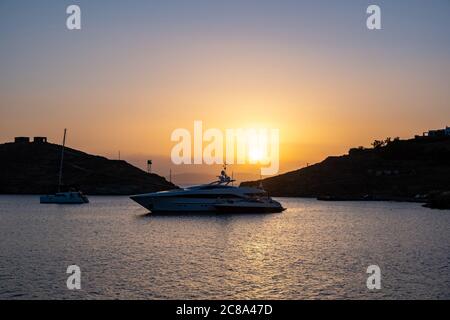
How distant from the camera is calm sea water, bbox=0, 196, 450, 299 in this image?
34.6 metres

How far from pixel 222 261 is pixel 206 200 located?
2217 inches

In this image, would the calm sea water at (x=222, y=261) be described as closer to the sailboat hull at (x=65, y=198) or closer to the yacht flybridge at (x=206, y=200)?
the yacht flybridge at (x=206, y=200)

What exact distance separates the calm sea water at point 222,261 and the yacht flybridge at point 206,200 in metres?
22.5

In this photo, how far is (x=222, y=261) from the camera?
155 feet

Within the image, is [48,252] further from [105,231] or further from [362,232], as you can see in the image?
[362,232]

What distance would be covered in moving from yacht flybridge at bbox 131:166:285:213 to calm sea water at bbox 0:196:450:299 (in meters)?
22.5

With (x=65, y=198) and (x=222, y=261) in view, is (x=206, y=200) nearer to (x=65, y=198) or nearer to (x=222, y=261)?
(x=222, y=261)

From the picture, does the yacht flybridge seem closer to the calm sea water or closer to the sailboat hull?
the calm sea water

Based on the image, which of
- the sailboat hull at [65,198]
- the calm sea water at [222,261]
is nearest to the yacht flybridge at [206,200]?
the calm sea water at [222,261]

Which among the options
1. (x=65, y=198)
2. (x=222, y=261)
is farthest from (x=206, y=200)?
(x=65, y=198)

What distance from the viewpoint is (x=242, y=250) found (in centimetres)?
5528

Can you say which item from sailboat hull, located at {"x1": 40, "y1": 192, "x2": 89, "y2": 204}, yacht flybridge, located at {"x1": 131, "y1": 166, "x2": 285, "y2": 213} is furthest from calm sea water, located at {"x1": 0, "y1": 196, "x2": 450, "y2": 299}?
sailboat hull, located at {"x1": 40, "y1": 192, "x2": 89, "y2": 204}

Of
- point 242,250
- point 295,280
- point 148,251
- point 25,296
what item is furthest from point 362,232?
point 25,296

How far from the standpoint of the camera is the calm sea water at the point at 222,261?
113 feet
